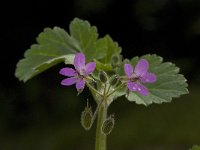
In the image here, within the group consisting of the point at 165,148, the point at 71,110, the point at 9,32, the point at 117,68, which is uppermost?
the point at 9,32

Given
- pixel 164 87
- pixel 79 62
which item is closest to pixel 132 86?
pixel 79 62

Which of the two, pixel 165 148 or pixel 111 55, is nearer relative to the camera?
pixel 111 55

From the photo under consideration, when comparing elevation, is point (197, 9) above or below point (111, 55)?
above

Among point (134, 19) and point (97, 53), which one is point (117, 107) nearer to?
point (134, 19)

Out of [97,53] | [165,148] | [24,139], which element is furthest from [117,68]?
[24,139]

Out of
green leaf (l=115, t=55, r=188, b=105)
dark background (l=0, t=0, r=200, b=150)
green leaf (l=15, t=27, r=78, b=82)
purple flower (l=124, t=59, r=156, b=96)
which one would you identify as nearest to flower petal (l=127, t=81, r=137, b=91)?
purple flower (l=124, t=59, r=156, b=96)

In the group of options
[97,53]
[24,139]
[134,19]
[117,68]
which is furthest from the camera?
[134,19]

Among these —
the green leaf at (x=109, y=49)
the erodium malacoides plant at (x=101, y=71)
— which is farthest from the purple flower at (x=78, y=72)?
the green leaf at (x=109, y=49)

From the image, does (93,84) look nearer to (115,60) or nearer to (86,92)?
(115,60)
